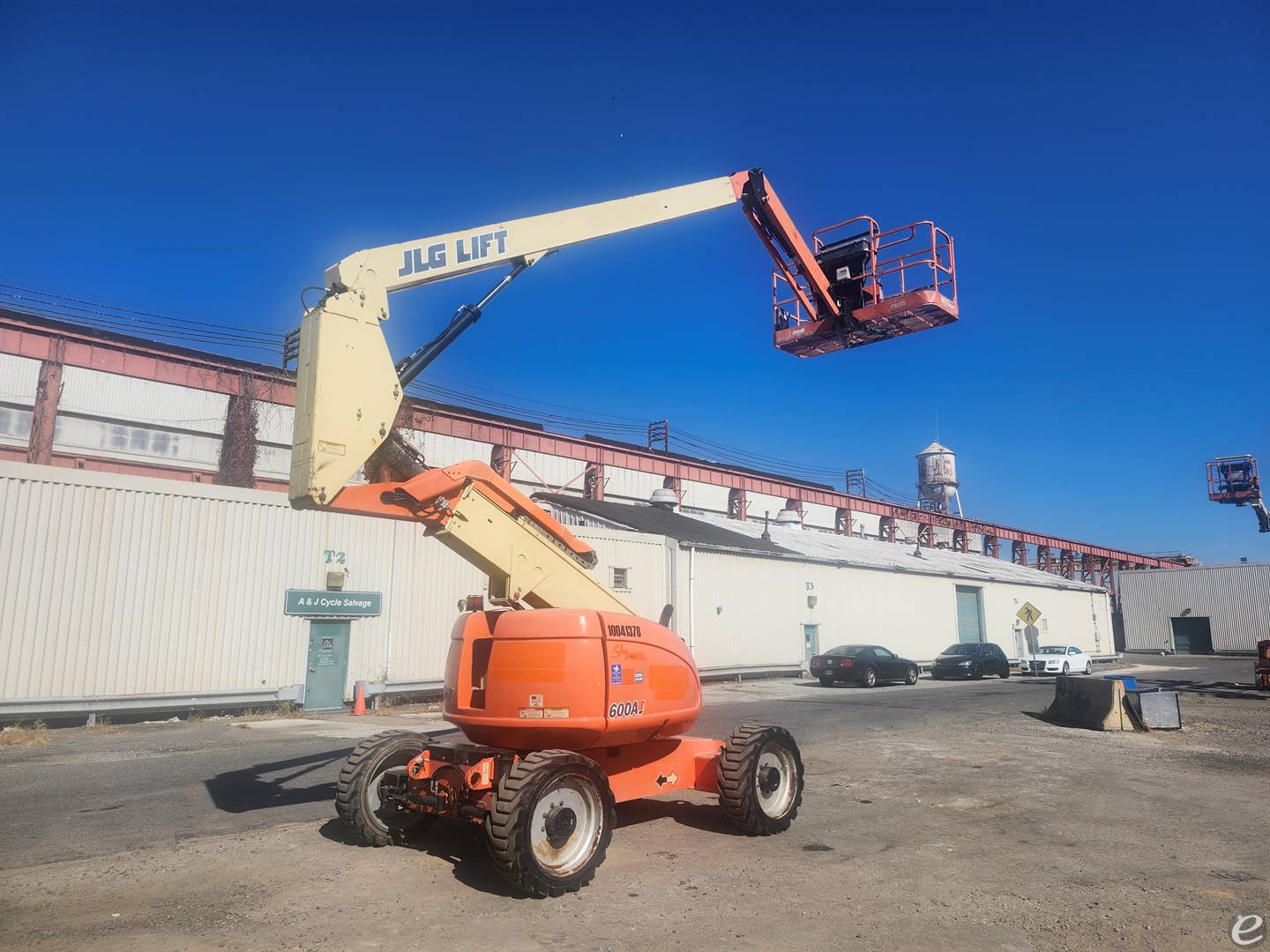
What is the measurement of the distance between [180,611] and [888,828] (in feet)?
47.6

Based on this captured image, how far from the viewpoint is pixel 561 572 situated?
7141mm

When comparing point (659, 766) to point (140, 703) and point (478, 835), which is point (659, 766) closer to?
point (478, 835)

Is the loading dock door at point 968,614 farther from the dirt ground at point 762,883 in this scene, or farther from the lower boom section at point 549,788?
the lower boom section at point 549,788

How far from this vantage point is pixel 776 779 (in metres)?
7.58

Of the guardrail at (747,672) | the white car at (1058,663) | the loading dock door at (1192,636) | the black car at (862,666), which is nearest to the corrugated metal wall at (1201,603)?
the loading dock door at (1192,636)

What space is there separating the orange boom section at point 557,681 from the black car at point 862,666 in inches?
832

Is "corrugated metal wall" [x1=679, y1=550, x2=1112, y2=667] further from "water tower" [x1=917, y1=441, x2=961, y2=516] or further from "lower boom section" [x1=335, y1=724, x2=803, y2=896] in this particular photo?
"water tower" [x1=917, y1=441, x2=961, y2=516]

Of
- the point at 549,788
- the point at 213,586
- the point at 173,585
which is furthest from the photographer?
the point at 213,586

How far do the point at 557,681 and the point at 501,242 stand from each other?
13.2 feet

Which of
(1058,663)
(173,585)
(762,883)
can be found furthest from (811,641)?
(762,883)

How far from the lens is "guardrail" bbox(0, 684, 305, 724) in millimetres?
14242

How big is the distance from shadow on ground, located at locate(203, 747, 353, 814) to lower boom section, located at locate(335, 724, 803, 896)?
2.38 metres

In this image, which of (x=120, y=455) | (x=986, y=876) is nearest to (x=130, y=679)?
(x=986, y=876)

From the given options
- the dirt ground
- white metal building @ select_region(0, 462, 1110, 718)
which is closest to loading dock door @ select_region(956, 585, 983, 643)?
white metal building @ select_region(0, 462, 1110, 718)
